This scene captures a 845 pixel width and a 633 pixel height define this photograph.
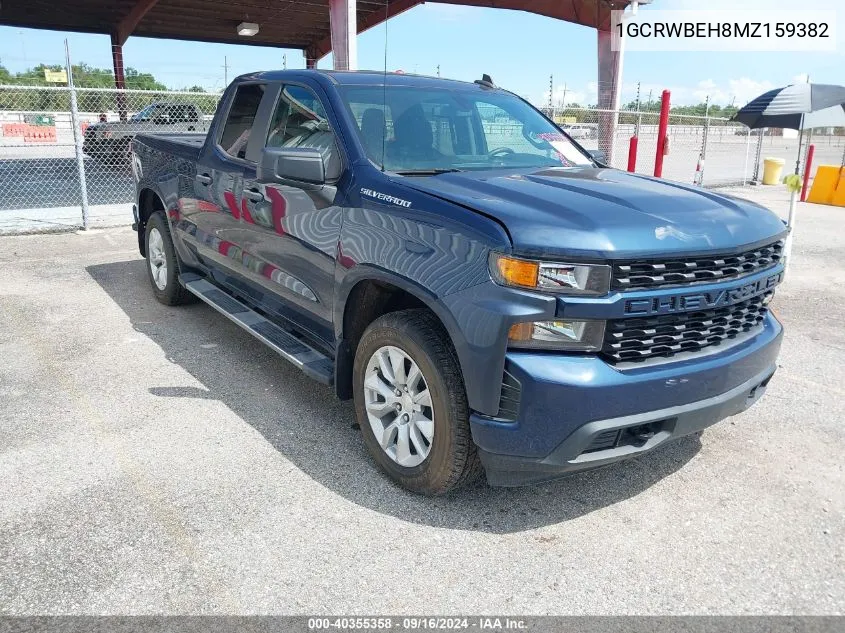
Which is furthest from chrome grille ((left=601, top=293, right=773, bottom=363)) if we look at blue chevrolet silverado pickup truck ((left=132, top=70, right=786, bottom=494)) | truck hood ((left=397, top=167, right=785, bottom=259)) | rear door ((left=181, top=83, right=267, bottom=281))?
rear door ((left=181, top=83, right=267, bottom=281))

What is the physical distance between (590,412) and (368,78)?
2464mm

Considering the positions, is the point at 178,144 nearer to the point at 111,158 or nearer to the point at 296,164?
the point at 296,164

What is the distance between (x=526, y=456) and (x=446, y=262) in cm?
83

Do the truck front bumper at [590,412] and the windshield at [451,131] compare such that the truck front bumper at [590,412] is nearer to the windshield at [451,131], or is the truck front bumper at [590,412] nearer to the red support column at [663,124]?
the windshield at [451,131]

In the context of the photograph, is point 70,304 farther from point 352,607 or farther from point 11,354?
point 352,607

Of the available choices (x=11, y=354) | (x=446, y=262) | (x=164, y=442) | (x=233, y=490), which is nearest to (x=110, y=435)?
(x=164, y=442)

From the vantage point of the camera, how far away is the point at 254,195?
4195mm

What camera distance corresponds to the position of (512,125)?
4.24 metres

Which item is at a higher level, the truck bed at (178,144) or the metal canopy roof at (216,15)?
the metal canopy roof at (216,15)

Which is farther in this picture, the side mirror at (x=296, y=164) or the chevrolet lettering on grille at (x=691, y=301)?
the side mirror at (x=296, y=164)

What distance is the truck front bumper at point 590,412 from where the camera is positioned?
2545mm

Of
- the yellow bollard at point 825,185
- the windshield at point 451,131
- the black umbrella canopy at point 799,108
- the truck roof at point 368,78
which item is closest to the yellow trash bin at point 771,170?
the yellow bollard at point 825,185

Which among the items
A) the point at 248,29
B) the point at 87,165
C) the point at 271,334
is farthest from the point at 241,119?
the point at 248,29

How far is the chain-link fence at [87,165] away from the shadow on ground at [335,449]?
518cm
